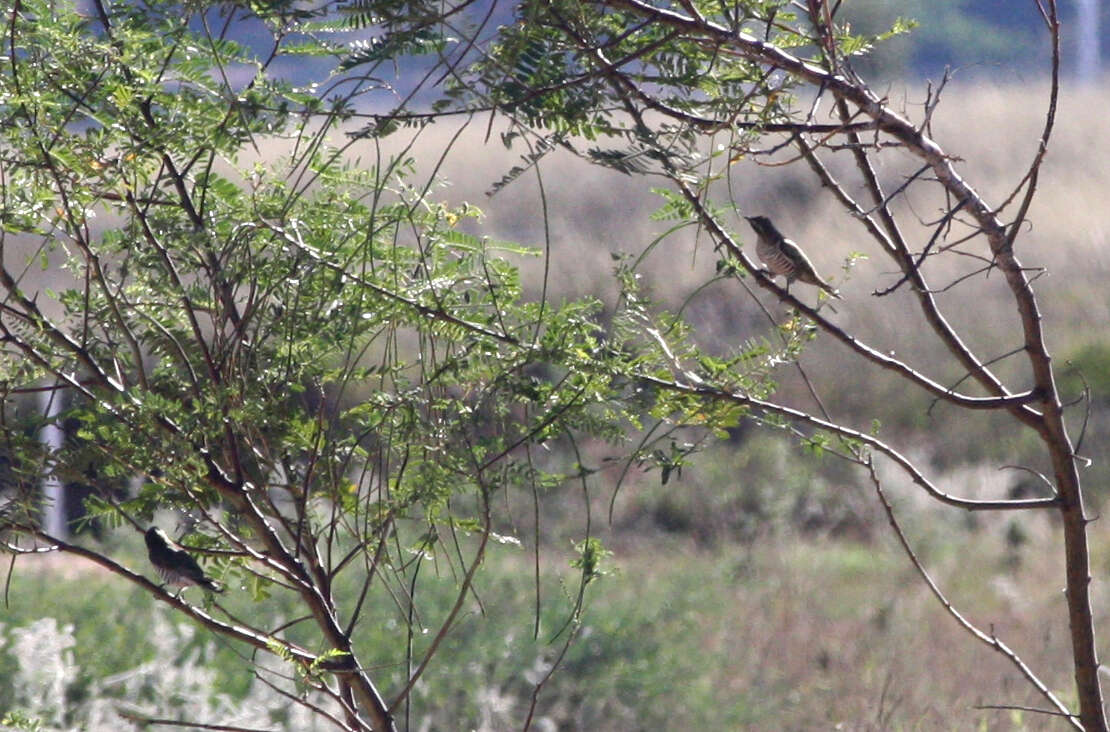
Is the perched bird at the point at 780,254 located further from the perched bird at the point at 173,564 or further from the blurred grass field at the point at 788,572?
the perched bird at the point at 173,564

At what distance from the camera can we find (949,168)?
1456 mm

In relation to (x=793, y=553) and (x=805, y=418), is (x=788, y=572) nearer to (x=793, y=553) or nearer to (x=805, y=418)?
(x=793, y=553)

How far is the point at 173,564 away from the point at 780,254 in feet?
3.67

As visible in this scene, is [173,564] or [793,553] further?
[793,553]

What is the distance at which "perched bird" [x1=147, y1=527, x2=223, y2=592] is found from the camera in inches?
75.7

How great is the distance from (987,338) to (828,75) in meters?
13.0

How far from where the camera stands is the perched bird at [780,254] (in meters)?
2.02

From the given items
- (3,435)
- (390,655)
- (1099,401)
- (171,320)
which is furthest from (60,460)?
(1099,401)

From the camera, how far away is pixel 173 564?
2.02 m

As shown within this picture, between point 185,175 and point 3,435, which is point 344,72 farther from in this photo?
point 3,435

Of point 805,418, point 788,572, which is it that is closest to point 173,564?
point 805,418

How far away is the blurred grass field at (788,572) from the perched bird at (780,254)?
0.12 meters

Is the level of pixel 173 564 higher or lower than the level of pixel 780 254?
lower

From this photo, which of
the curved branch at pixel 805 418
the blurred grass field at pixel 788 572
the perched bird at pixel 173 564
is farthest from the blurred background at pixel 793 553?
the perched bird at pixel 173 564
